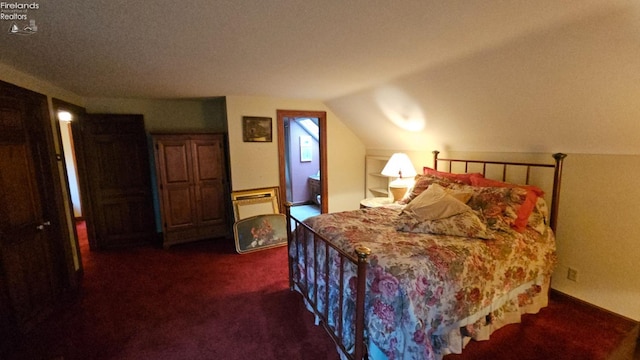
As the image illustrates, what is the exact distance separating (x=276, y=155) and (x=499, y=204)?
294 centimetres

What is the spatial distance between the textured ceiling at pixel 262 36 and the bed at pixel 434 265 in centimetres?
127

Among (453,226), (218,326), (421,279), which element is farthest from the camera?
(218,326)

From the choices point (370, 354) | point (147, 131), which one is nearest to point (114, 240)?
point (147, 131)

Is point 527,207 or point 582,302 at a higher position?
point 527,207

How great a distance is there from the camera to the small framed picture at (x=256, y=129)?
12.7 ft

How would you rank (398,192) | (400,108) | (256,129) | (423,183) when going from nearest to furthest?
(423,183), (400,108), (398,192), (256,129)

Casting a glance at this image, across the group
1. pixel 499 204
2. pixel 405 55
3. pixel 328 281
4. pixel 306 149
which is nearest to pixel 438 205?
pixel 499 204

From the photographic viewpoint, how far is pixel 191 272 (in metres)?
3.12

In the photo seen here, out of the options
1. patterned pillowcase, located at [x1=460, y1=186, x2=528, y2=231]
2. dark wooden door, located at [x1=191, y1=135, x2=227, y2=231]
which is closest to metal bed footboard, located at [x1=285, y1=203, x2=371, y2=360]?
patterned pillowcase, located at [x1=460, y1=186, x2=528, y2=231]

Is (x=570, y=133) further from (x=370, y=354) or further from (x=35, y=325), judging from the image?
(x=35, y=325)

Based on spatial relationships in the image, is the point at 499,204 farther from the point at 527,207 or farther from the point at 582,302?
the point at 582,302

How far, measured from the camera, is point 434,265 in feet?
5.40

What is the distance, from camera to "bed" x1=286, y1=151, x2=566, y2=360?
1523 mm

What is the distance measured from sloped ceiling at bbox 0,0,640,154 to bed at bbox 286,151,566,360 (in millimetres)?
531
